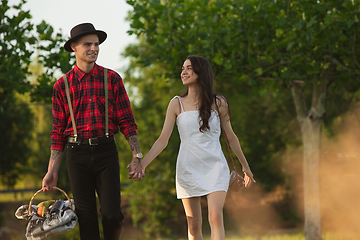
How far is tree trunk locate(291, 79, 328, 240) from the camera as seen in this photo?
8312 millimetres

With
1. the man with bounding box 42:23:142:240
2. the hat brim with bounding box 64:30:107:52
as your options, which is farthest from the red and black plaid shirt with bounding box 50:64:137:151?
the hat brim with bounding box 64:30:107:52

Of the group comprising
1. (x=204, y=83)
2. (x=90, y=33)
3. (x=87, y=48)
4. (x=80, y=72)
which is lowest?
(x=204, y=83)

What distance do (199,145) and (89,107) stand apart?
115cm

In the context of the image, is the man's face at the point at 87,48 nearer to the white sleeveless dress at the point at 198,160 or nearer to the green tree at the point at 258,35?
the white sleeveless dress at the point at 198,160

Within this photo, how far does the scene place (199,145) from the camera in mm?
4090

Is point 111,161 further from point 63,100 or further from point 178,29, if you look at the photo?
point 178,29

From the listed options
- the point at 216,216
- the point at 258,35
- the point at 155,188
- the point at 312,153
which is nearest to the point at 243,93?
the point at 155,188

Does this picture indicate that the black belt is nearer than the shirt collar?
Yes

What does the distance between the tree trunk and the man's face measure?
18.0 feet

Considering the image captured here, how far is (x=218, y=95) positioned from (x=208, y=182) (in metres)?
0.96

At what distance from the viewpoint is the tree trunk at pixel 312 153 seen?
327 inches

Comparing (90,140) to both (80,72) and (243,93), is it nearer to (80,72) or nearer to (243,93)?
(80,72)

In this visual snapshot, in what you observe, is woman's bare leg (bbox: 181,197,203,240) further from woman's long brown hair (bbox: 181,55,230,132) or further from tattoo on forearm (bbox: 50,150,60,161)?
tattoo on forearm (bbox: 50,150,60,161)

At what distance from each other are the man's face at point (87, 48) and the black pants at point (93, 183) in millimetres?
814
